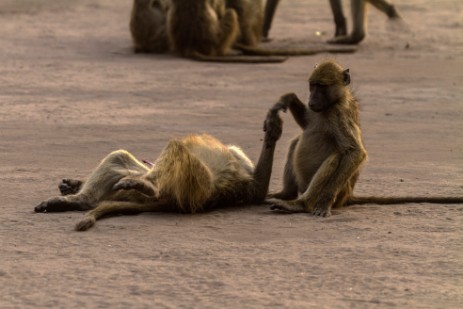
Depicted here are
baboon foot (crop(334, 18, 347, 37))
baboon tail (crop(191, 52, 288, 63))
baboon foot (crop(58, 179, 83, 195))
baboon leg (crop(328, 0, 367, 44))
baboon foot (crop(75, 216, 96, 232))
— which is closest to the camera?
baboon foot (crop(75, 216, 96, 232))

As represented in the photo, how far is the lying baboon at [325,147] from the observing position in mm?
7641

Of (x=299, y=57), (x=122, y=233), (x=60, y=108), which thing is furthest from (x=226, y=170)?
(x=299, y=57)

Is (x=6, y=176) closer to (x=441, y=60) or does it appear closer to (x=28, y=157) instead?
(x=28, y=157)

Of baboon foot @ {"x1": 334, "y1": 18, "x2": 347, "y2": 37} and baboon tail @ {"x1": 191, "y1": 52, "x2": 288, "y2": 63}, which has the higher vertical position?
baboon foot @ {"x1": 334, "y1": 18, "x2": 347, "y2": 37}

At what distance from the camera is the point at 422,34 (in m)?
18.2

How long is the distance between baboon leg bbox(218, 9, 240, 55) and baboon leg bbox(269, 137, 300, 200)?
26.7 ft

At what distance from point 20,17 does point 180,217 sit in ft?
40.5

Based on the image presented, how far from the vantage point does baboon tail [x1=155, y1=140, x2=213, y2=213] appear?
24.3ft

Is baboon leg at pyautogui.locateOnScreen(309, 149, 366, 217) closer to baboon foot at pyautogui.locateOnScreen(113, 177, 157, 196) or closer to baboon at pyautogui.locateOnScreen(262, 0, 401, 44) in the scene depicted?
→ baboon foot at pyautogui.locateOnScreen(113, 177, 157, 196)

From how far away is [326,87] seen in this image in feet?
25.3

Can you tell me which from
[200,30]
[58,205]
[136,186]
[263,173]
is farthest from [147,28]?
[136,186]

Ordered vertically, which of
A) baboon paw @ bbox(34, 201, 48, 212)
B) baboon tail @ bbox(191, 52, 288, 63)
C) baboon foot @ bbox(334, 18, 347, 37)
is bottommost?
baboon paw @ bbox(34, 201, 48, 212)

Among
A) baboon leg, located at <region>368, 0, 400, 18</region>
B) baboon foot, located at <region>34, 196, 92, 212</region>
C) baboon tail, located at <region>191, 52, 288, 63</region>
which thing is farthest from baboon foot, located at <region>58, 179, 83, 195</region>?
baboon leg, located at <region>368, 0, 400, 18</region>

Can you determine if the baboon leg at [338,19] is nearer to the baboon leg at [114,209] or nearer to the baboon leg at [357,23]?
the baboon leg at [357,23]
